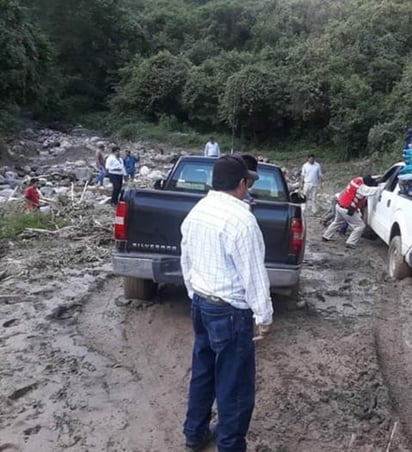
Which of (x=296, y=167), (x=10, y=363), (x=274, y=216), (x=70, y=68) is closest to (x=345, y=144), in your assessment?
(x=296, y=167)

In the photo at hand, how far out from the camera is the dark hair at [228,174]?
3445mm

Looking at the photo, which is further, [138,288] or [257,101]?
[257,101]

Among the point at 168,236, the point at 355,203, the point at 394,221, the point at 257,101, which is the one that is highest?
the point at 168,236

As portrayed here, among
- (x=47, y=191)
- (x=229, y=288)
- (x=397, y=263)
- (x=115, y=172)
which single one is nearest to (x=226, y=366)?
(x=229, y=288)

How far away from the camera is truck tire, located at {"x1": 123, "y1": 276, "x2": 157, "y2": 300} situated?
6.61m

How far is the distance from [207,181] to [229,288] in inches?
173

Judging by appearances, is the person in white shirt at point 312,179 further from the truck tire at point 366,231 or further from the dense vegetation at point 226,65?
the dense vegetation at point 226,65

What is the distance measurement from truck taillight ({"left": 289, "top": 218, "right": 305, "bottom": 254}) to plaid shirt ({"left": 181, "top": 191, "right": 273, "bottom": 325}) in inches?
103

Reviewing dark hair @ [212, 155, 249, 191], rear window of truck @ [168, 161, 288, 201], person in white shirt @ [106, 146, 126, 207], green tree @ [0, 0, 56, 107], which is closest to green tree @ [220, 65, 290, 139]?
green tree @ [0, 0, 56, 107]

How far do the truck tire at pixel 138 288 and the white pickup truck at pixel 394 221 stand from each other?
336 centimetres

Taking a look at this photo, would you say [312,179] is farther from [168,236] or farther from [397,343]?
[168,236]

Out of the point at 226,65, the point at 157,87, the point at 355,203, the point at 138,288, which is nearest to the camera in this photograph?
the point at 138,288

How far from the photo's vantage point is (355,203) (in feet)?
34.6

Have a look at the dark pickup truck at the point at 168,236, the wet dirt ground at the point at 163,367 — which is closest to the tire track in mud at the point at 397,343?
the wet dirt ground at the point at 163,367
